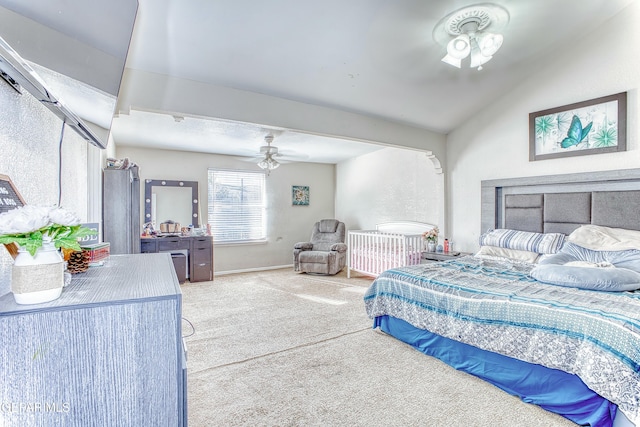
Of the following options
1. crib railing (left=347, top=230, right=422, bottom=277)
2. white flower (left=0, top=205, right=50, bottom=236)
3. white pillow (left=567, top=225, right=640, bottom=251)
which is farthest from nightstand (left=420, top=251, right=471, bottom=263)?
white flower (left=0, top=205, right=50, bottom=236)

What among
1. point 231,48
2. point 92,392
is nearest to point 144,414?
point 92,392

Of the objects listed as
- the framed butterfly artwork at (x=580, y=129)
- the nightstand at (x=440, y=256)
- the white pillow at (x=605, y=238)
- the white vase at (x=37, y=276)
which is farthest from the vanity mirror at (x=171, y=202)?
the white pillow at (x=605, y=238)

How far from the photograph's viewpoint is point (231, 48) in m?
2.39

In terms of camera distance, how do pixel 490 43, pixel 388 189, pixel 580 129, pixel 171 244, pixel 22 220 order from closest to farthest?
1. pixel 22 220
2. pixel 490 43
3. pixel 580 129
4. pixel 171 244
5. pixel 388 189

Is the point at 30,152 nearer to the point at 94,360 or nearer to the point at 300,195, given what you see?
the point at 94,360

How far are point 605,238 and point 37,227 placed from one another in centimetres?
375

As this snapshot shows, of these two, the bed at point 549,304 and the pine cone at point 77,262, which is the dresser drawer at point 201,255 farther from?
the pine cone at point 77,262

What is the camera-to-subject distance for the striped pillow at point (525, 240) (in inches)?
125

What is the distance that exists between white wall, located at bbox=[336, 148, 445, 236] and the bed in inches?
48.4

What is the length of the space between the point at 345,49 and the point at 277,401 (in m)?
2.61

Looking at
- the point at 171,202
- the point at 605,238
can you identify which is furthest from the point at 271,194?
the point at 605,238

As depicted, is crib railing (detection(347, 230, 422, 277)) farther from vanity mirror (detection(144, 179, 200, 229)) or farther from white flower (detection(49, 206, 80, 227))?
white flower (detection(49, 206, 80, 227))

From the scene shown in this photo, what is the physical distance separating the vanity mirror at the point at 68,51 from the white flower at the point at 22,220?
1.35 feet

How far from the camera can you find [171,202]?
5340mm
